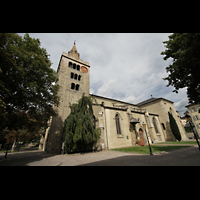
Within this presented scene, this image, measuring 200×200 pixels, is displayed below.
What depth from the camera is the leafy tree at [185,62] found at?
6.14 metres

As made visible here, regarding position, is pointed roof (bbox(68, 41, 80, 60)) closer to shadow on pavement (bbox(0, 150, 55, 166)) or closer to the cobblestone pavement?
shadow on pavement (bbox(0, 150, 55, 166))

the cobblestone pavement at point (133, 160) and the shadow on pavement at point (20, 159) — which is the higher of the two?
the cobblestone pavement at point (133, 160)

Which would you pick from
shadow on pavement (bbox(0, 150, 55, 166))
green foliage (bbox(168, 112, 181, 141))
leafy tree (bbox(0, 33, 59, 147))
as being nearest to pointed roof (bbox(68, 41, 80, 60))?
leafy tree (bbox(0, 33, 59, 147))

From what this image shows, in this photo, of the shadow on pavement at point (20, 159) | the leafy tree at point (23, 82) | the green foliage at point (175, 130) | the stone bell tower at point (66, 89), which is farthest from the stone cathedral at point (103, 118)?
the leafy tree at point (23, 82)

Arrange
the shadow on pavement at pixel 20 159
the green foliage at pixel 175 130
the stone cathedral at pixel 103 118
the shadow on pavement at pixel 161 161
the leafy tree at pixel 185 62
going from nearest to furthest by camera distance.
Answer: the shadow on pavement at pixel 161 161
the leafy tree at pixel 185 62
the shadow on pavement at pixel 20 159
the stone cathedral at pixel 103 118
the green foliage at pixel 175 130

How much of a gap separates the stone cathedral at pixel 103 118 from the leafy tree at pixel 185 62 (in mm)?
6123

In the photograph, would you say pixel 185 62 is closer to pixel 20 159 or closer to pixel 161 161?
pixel 161 161

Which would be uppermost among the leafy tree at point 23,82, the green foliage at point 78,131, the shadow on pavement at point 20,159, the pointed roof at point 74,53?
the pointed roof at point 74,53

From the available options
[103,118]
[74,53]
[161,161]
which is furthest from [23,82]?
[74,53]

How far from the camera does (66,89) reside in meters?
18.4

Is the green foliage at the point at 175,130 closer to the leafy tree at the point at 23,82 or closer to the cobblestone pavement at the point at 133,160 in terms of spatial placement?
the cobblestone pavement at the point at 133,160

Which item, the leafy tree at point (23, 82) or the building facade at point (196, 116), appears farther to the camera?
the building facade at point (196, 116)

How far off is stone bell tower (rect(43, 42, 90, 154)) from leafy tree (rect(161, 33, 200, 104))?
573 inches
